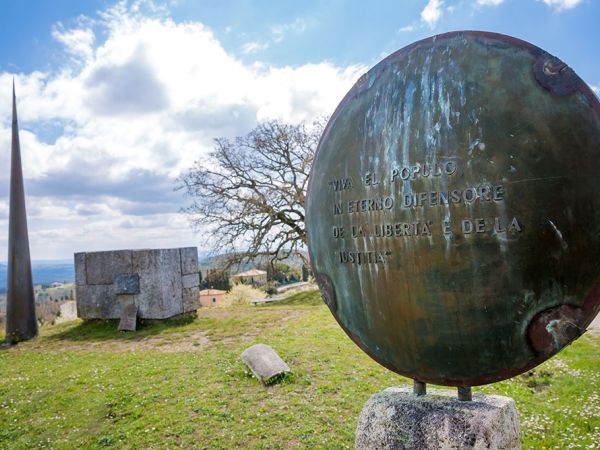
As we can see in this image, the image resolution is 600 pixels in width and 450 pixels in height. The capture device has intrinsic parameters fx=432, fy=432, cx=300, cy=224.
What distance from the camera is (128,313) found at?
10.9m

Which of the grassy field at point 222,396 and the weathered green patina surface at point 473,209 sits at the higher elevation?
the weathered green patina surface at point 473,209

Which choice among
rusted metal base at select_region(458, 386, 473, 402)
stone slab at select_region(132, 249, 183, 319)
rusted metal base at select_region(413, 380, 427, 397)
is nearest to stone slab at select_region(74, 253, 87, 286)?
stone slab at select_region(132, 249, 183, 319)

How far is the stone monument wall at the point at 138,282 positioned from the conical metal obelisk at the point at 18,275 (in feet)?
4.25

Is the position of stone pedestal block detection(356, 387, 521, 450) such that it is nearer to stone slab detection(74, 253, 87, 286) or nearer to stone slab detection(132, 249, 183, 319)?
stone slab detection(132, 249, 183, 319)

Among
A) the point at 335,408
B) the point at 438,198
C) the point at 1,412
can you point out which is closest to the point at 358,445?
the point at 438,198

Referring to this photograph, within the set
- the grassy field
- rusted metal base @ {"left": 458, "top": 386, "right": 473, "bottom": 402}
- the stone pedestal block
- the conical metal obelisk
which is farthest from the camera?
the conical metal obelisk

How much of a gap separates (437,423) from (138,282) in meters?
9.98

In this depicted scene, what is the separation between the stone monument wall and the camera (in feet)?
36.2

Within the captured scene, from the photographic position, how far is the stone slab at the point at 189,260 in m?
11.7

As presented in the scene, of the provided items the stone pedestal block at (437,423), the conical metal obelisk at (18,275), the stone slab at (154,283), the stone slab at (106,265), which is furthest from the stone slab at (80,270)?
the stone pedestal block at (437,423)

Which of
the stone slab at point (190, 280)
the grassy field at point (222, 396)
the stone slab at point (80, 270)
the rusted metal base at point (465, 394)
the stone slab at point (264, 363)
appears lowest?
the grassy field at point (222, 396)

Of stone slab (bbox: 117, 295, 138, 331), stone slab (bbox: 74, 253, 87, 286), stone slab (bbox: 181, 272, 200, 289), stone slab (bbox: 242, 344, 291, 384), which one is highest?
stone slab (bbox: 74, 253, 87, 286)

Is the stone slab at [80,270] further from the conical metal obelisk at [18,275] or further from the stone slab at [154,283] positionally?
the stone slab at [154,283]

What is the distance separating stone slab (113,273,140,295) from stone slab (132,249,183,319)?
0.34 ft
